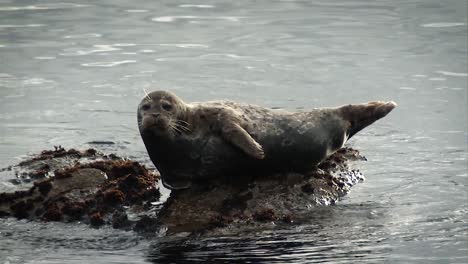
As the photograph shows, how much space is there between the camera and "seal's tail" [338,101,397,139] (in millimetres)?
13859

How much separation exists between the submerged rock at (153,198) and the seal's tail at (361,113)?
824 millimetres

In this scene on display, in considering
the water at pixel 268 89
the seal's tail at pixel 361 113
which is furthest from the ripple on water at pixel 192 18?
the seal's tail at pixel 361 113

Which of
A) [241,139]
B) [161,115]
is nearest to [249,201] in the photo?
[241,139]

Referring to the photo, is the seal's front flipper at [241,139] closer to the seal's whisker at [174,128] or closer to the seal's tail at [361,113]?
the seal's whisker at [174,128]

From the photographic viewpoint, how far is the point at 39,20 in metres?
27.3

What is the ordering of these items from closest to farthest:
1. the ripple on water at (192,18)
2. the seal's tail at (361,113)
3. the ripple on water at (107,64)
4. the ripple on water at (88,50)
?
the seal's tail at (361,113) → the ripple on water at (107,64) → the ripple on water at (88,50) → the ripple on water at (192,18)

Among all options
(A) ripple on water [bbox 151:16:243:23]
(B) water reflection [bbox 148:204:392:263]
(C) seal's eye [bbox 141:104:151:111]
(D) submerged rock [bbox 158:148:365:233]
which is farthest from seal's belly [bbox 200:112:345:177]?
(A) ripple on water [bbox 151:16:243:23]

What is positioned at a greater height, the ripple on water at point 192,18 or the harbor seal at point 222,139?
the harbor seal at point 222,139

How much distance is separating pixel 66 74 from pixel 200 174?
30.0ft

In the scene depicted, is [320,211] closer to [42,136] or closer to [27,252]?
[27,252]

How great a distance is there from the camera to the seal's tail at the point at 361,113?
45.5 feet

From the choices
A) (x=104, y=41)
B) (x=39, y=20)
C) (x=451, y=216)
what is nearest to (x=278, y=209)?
(x=451, y=216)

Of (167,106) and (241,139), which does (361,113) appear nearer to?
(241,139)

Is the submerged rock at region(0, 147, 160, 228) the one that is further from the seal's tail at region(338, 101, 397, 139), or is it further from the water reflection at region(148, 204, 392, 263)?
the seal's tail at region(338, 101, 397, 139)
